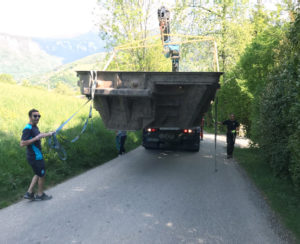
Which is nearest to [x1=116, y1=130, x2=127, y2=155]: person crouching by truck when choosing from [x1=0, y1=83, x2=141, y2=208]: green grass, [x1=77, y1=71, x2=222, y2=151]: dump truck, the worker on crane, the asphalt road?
[x1=0, y1=83, x2=141, y2=208]: green grass

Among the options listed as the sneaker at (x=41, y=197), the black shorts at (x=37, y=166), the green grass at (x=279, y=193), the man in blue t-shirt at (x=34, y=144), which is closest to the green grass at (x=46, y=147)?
the sneaker at (x=41, y=197)

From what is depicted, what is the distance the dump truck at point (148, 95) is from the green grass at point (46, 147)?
1595mm

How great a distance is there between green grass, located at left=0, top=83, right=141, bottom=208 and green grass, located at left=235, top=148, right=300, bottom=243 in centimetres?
465

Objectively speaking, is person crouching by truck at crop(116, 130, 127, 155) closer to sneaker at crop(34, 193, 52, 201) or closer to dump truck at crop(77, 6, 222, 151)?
dump truck at crop(77, 6, 222, 151)

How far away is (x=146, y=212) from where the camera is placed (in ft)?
14.0

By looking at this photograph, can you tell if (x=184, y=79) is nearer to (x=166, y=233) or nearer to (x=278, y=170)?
(x=278, y=170)

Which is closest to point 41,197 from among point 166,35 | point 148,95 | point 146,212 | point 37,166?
point 37,166

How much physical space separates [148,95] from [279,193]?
3528 mm

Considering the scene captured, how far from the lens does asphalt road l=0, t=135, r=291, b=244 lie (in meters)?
3.46

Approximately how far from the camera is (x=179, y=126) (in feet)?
25.1

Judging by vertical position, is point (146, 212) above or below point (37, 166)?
below

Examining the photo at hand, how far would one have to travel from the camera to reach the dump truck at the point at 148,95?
20.2ft

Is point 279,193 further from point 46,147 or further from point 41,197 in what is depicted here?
point 46,147

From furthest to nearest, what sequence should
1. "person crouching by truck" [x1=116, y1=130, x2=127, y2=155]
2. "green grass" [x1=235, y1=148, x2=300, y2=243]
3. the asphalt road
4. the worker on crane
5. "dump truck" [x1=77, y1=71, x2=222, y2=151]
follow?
"person crouching by truck" [x1=116, y1=130, x2=127, y2=155]
the worker on crane
"dump truck" [x1=77, y1=71, x2=222, y2=151]
"green grass" [x1=235, y1=148, x2=300, y2=243]
the asphalt road
